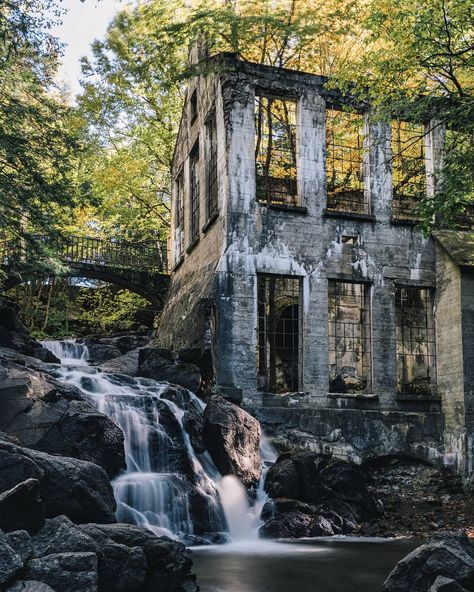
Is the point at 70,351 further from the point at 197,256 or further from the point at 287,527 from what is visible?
the point at 287,527

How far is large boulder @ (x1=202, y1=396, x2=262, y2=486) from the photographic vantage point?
476 inches

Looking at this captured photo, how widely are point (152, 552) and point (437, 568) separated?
2.78m

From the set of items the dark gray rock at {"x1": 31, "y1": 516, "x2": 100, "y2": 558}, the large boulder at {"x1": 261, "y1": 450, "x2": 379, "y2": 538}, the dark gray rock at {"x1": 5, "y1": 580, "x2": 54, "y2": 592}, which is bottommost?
the large boulder at {"x1": 261, "y1": 450, "x2": 379, "y2": 538}

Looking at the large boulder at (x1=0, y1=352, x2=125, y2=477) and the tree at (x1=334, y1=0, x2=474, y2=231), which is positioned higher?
the tree at (x1=334, y1=0, x2=474, y2=231)

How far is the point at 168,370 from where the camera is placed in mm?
14844

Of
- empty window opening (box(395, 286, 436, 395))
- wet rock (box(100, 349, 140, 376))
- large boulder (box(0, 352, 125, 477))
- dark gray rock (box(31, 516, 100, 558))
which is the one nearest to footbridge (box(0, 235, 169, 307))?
wet rock (box(100, 349, 140, 376))

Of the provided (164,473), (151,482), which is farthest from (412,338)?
(151,482)

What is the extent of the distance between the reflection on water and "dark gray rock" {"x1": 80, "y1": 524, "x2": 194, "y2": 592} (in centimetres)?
54

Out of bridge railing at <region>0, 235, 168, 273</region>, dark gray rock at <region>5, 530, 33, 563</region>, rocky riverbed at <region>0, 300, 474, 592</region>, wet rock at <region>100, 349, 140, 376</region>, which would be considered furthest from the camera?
bridge railing at <region>0, 235, 168, 273</region>

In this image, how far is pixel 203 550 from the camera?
31.9 ft

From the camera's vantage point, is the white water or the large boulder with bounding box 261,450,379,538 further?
the large boulder with bounding box 261,450,379,538

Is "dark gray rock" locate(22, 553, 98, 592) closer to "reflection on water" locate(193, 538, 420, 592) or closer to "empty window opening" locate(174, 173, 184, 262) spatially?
"reflection on water" locate(193, 538, 420, 592)

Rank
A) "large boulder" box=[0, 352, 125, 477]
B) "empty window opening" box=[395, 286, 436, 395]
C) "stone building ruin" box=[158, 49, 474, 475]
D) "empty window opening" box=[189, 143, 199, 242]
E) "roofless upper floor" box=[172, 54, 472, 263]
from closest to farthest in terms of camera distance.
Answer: "large boulder" box=[0, 352, 125, 477] < "stone building ruin" box=[158, 49, 474, 475] < "roofless upper floor" box=[172, 54, 472, 263] < "empty window opening" box=[395, 286, 436, 395] < "empty window opening" box=[189, 143, 199, 242]

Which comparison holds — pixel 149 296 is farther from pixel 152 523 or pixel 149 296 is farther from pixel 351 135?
pixel 152 523
